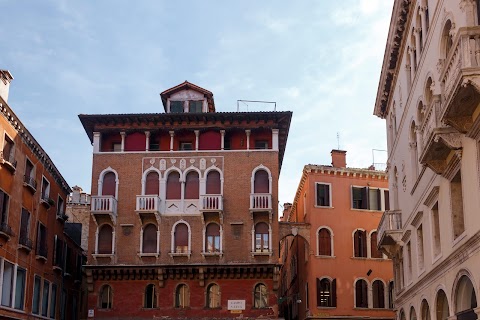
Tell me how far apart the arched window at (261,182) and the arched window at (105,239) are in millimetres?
8787

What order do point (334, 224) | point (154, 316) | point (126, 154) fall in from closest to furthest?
point (154, 316) < point (126, 154) < point (334, 224)

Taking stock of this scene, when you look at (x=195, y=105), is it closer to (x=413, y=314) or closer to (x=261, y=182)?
(x=261, y=182)

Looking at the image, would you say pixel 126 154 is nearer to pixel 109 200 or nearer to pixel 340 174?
pixel 109 200

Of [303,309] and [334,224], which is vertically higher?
[334,224]

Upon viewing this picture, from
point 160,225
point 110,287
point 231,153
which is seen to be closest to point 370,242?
point 231,153

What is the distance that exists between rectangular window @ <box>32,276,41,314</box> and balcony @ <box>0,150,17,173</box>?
6.48 metres

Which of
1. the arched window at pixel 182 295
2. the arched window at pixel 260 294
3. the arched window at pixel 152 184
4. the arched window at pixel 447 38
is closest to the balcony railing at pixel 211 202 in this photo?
the arched window at pixel 152 184

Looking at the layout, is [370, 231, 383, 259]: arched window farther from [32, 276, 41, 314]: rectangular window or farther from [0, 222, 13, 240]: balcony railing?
[0, 222, 13, 240]: balcony railing

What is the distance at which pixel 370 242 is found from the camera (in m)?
45.0

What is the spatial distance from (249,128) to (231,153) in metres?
1.84

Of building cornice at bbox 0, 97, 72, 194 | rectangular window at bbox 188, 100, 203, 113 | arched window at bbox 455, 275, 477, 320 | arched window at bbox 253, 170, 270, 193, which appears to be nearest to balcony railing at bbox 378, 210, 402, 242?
arched window at bbox 455, 275, 477, 320

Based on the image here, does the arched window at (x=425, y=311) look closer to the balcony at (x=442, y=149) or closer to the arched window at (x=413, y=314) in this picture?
the arched window at (x=413, y=314)

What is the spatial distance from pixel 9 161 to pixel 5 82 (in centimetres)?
412

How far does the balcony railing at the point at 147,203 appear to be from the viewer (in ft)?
129
